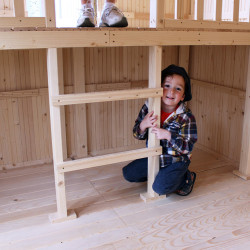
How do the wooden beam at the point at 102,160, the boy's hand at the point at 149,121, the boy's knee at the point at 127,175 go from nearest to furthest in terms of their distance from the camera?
the wooden beam at the point at 102,160
the boy's hand at the point at 149,121
the boy's knee at the point at 127,175

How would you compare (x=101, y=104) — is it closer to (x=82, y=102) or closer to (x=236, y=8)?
(x=82, y=102)

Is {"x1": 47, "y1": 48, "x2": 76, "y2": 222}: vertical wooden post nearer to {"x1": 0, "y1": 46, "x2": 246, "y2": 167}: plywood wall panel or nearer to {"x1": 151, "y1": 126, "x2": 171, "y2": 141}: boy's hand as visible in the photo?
{"x1": 151, "y1": 126, "x2": 171, "y2": 141}: boy's hand

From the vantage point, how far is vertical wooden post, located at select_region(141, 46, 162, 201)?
73.9 inches

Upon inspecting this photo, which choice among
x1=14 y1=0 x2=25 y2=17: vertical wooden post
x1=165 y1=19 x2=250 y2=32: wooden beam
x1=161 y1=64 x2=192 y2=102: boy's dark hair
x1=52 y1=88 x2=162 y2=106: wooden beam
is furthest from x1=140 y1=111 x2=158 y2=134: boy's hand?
x1=14 y1=0 x2=25 y2=17: vertical wooden post

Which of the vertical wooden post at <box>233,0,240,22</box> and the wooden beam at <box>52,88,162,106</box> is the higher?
the vertical wooden post at <box>233,0,240,22</box>

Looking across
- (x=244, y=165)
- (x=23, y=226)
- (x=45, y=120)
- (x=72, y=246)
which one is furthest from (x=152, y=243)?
(x=45, y=120)

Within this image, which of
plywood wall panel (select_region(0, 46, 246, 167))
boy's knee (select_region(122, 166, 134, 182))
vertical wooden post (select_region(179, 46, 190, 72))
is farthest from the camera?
vertical wooden post (select_region(179, 46, 190, 72))

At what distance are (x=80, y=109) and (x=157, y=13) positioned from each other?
3.81 feet

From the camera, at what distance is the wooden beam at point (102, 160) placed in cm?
178

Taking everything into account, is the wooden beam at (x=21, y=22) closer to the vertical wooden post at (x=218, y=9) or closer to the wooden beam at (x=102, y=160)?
the wooden beam at (x=102, y=160)

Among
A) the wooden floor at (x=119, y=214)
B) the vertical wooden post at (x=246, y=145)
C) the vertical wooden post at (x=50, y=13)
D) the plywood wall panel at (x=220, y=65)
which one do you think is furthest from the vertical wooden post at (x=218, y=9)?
the wooden floor at (x=119, y=214)

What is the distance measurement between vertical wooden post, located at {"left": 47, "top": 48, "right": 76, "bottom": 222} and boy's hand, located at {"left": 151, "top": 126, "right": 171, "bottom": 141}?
22.3 inches

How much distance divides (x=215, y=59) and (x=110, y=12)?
1.35 metres

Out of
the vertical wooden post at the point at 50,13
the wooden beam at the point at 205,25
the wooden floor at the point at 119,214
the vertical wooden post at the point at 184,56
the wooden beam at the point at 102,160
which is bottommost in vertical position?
the wooden floor at the point at 119,214
